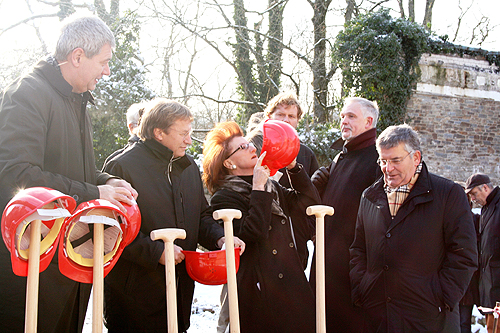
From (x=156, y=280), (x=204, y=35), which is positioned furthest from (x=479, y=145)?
(x=156, y=280)

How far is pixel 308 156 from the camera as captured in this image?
3355mm

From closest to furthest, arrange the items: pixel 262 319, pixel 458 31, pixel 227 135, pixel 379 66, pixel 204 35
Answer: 1. pixel 262 319
2. pixel 227 135
3. pixel 204 35
4. pixel 379 66
5. pixel 458 31

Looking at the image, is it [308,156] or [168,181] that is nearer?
[168,181]

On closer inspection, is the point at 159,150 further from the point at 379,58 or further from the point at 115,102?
the point at 379,58

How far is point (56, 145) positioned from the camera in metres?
1.80

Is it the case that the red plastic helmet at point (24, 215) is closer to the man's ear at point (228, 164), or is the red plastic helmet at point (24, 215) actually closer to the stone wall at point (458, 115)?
the man's ear at point (228, 164)

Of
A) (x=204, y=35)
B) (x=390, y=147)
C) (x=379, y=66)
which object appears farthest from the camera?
(x=379, y=66)

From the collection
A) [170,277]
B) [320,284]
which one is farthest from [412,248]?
[170,277]

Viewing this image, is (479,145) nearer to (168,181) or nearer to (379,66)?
(379,66)

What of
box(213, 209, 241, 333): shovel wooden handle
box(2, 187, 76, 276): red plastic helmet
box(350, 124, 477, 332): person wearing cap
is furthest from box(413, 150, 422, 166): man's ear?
box(2, 187, 76, 276): red plastic helmet

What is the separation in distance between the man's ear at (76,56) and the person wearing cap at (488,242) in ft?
13.9

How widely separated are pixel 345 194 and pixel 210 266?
1.34 meters

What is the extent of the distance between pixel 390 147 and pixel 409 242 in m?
0.54

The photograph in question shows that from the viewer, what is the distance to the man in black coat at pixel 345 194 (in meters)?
2.78
